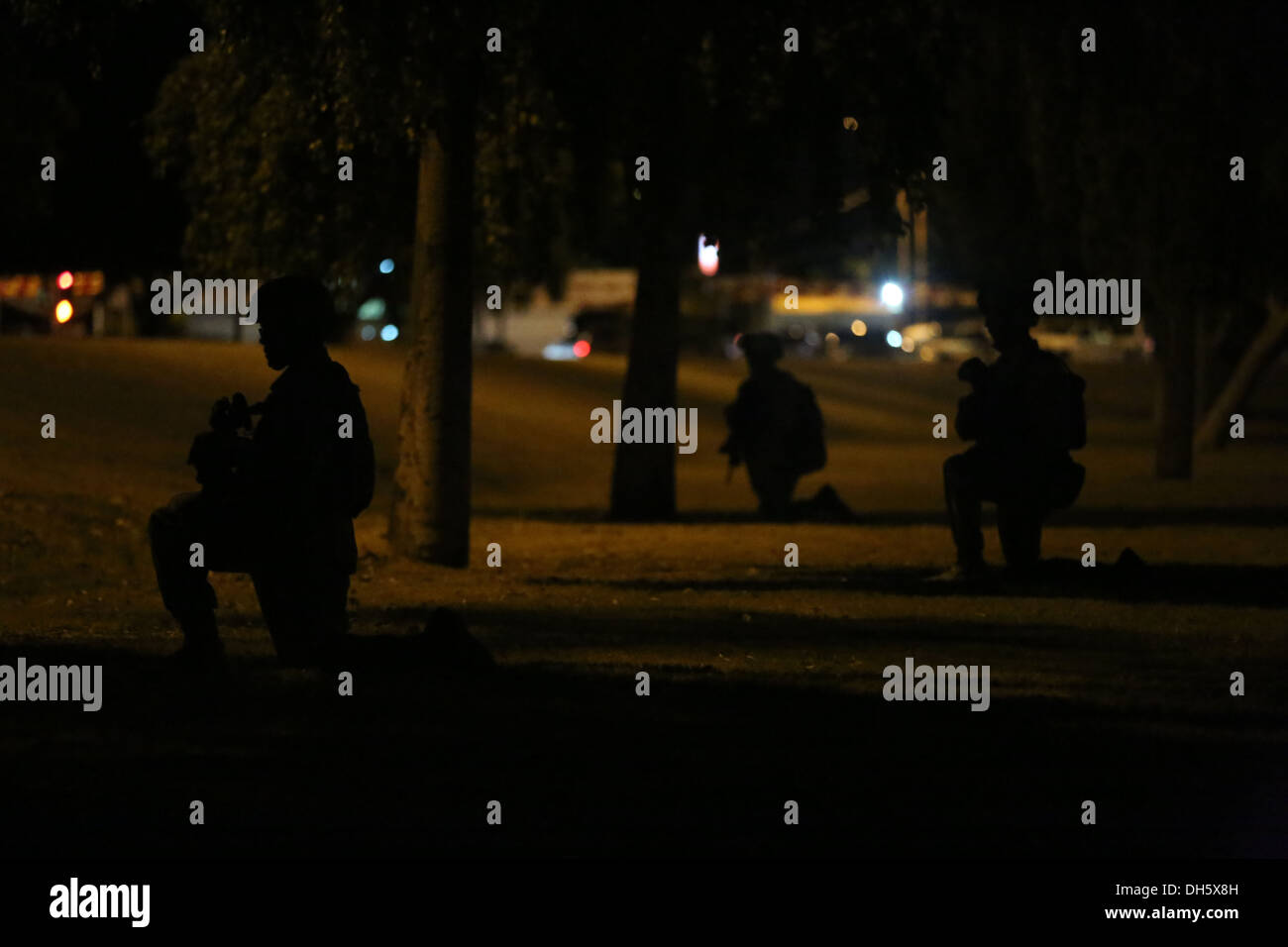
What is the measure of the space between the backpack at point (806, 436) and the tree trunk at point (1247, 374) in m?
13.2

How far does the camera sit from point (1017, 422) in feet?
43.2

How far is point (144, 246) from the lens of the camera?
40062mm

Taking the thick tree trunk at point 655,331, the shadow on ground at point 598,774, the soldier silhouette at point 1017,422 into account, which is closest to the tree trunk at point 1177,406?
the thick tree trunk at point 655,331

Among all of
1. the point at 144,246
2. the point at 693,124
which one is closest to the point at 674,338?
the point at 693,124

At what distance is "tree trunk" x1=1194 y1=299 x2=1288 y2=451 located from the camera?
31.2 metres

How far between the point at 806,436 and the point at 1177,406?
8972 millimetres

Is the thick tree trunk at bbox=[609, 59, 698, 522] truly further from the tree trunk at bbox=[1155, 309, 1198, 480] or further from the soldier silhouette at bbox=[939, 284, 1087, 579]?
the tree trunk at bbox=[1155, 309, 1198, 480]

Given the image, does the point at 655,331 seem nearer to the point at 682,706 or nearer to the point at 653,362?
the point at 653,362

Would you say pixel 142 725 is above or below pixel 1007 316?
below

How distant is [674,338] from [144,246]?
22.0 m

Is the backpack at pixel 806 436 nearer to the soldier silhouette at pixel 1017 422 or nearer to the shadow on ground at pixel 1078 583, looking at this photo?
the shadow on ground at pixel 1078 583

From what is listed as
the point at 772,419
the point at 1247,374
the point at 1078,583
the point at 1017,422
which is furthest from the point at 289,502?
the point at 1247,374
